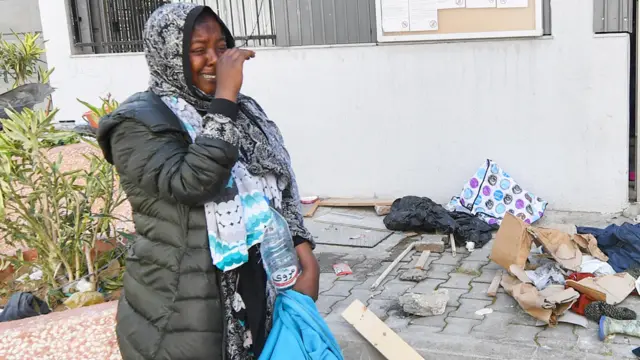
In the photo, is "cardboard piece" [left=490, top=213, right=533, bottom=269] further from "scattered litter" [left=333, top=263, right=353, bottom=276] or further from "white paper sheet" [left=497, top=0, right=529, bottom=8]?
"white paper sheet" [left=497, top=0, right=529, bottom=8]

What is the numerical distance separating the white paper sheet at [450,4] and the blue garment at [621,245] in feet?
7.65

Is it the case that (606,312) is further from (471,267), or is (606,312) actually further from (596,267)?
(471,267)

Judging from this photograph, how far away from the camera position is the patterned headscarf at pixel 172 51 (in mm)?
1954

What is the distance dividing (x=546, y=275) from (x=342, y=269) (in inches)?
59.3

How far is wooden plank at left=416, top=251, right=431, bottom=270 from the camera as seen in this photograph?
489 cm

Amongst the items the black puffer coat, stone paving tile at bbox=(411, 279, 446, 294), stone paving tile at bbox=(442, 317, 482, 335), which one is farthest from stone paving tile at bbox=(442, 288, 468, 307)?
the black puffer coat

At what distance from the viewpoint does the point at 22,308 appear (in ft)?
10.9

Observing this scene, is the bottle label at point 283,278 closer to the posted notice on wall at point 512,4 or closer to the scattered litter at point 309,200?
the posted notice on wall at point 512,4

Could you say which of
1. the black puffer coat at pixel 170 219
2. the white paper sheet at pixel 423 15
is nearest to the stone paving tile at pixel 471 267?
the white paper sheet at pixel 423 15

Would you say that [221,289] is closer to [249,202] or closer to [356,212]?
[249,202]

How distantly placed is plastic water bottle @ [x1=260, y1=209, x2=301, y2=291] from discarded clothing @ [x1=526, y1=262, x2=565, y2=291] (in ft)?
8.24

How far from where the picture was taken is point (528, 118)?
5879mm

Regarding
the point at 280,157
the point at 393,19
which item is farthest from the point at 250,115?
the point at 393,19

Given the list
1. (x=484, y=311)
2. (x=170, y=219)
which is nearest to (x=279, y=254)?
(x=170, y=219)
